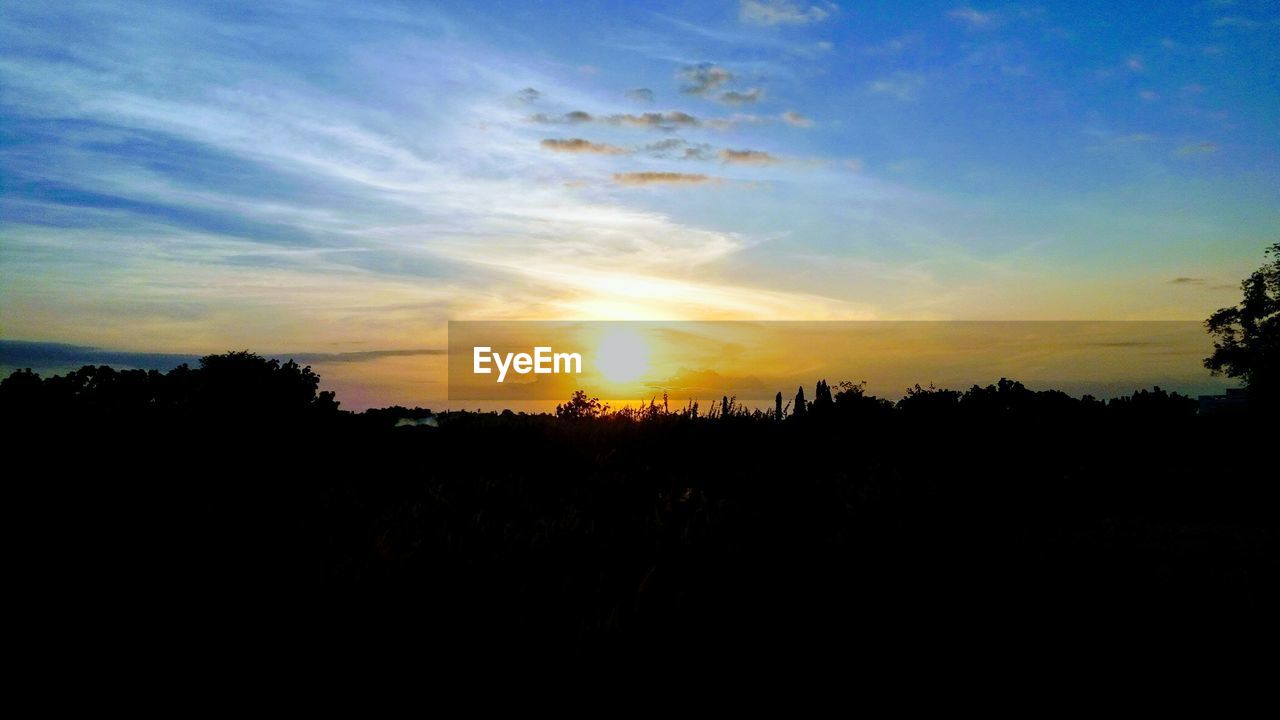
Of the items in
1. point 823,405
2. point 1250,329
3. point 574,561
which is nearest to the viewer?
point 574,561

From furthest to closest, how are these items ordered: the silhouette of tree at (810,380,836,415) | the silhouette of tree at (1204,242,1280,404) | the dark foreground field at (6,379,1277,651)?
the silhouette of tree at (1204,242,1280,404) → the silhouette of tree at (810,380,836,415) → the dark foreground field at (6,379,1277,651)

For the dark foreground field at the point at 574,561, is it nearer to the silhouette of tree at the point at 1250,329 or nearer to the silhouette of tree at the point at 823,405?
the silhouette of tree at the point at 823,405

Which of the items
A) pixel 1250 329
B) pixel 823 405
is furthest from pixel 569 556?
pixel 1250 329

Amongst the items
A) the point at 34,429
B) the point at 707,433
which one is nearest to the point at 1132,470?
the point at 707,433

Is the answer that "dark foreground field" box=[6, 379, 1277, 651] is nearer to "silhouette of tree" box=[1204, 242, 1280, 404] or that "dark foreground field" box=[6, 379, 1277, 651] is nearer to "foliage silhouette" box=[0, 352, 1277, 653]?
"foliage silhouette" box=[0, 352, 1277, 653]

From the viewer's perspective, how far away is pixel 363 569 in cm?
349

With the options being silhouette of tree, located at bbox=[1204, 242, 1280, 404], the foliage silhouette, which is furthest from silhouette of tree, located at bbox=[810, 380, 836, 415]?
silhouette of tree, located at bbox=[1204, 242, 1280, 404]

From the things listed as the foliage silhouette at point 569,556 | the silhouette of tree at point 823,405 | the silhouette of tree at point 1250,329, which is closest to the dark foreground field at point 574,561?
the foliage silhouette at point 569,556

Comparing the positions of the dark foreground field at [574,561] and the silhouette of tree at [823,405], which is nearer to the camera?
the dark foreground field at [574,561]

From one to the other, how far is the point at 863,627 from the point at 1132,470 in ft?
56.9

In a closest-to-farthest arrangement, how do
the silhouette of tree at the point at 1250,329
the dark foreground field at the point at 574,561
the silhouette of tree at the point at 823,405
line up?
the dark foreground field at the point at 574,561 < the silhouette of tree at the point at 823,405 < the silhouette of tree at the point at 1250,329

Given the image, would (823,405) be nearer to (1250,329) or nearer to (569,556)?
(569,556)

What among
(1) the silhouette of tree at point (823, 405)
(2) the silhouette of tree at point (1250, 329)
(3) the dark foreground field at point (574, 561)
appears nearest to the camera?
(3) the dark foreground field at point (574, 561)

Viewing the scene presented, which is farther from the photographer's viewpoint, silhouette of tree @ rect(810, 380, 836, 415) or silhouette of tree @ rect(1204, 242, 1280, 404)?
silhouette of tree @ rect(1204, 242, 1280, 404)
